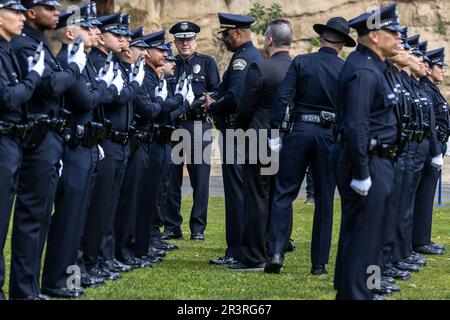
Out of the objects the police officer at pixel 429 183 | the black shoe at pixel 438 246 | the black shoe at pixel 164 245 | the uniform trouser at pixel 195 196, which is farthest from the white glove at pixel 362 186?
the uniform trouser at pixel 195 196

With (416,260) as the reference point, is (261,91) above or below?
above

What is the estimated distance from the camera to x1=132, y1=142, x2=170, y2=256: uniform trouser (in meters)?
12.2

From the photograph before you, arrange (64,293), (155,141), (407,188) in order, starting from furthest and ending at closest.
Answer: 1. (155,141)
2. (407,188)
3. (64,293)

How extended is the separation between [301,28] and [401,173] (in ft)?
90.4

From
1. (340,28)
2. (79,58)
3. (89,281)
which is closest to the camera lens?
(79,58)

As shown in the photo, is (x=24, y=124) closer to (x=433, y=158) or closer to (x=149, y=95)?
(x=149, y=95)

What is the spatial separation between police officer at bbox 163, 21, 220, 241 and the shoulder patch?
2635 mm

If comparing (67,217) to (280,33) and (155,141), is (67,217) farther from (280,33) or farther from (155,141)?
(280,33)

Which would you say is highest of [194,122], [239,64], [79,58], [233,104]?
[239,64]

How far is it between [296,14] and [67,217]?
29.4 meters

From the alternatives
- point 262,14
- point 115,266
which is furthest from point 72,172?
point 262,14

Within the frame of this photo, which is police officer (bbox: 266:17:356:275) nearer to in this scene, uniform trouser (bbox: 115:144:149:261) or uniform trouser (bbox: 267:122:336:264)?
uniform trouser (bbox: 267:122:336:264)

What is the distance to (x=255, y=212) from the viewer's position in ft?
38.6

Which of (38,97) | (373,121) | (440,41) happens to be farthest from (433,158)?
(440,41)
